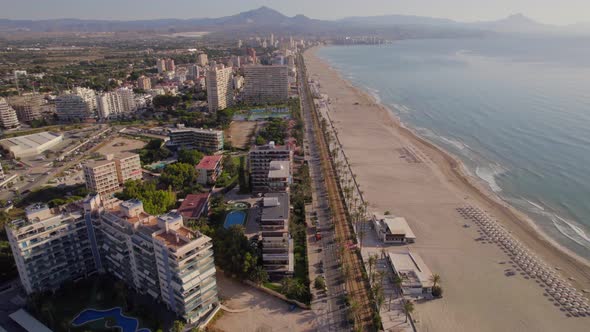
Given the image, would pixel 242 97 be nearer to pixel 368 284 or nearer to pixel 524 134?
pixel 524 134

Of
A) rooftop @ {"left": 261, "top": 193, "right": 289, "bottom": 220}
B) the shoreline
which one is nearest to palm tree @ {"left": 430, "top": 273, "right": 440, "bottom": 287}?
rooftop @ {"left": 261, "top": 193, "right": 289, "bottom": 220}

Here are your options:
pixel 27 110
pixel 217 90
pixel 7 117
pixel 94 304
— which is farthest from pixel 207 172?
pixel 27 110

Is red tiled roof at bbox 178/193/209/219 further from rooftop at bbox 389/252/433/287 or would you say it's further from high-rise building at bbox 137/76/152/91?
high-rise building at bbox 137/76/152/91

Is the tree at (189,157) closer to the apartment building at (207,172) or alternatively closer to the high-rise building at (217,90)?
the apartment building at (207,172)

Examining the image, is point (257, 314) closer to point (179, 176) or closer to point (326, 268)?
point (326, 268)

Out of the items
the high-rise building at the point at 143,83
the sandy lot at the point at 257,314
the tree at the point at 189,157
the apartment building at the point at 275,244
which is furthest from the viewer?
the high-rise building at the point at 143,83

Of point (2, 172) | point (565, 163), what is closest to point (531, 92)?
point (565, 163)

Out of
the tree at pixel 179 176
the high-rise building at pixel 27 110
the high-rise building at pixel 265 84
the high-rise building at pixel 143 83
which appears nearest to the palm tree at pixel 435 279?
the tree at pixel 179 176
